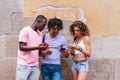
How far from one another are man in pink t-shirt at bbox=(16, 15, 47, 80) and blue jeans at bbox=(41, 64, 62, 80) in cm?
23

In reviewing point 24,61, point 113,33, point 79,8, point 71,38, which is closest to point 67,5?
point 79,8

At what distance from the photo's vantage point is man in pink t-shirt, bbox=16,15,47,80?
4.95 meters

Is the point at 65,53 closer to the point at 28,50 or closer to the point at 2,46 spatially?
the point at 28,50

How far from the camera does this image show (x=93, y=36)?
5.74 meters

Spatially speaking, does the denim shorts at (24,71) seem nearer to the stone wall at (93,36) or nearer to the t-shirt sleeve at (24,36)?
the t-shirt sleeve at (24,36)

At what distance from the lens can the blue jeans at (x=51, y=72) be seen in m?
5.28

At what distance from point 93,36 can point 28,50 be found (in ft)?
4.29

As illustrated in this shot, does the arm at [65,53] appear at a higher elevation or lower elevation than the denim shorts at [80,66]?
higher

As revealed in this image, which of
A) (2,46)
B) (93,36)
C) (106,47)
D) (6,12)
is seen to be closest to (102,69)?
(106,47)

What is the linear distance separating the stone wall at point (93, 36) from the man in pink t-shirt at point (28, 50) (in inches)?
24.3

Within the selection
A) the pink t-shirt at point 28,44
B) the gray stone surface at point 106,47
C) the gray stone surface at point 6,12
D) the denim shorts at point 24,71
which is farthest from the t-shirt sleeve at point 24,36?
the gray stone surface at point 106,47

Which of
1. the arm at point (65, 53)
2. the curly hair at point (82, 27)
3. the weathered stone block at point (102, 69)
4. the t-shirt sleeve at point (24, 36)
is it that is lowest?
the weathered stone block at point (102, 69)

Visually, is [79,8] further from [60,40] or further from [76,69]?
[76,69]

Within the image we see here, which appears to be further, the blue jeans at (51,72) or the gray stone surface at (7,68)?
the gray stone surface at (7,68)
